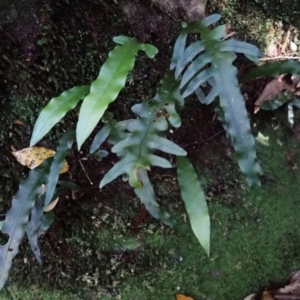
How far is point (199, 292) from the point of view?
1683mm

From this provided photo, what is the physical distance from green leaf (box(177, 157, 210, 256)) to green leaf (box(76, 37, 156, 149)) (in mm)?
325

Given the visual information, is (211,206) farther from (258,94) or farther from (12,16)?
(12,16)

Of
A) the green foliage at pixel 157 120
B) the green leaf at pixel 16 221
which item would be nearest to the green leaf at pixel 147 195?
the green foliage at pixel 157 120

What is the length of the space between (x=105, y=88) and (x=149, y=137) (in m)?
0.20

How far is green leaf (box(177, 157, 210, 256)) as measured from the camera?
1288mm

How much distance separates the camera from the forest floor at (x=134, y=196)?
1.54 metres

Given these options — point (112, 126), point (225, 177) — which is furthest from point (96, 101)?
point (225, 177)

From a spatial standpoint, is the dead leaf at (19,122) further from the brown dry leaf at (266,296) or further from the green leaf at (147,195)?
the brown dry leaf at (266,296)

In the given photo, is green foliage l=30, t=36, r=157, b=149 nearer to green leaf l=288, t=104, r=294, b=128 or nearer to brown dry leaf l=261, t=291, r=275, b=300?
green leaf l=288, t=104, r=294, b=128

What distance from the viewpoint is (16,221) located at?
4.60 feet

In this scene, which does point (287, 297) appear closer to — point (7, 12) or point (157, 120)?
A: point (157, 120)

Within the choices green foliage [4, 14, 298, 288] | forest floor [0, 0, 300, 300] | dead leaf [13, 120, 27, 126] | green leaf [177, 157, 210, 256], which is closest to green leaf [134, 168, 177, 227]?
green foliage [4, 14, 298, 288]

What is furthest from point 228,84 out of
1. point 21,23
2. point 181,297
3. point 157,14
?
point 181,297

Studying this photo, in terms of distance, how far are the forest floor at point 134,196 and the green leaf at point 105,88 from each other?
0.26 metres
